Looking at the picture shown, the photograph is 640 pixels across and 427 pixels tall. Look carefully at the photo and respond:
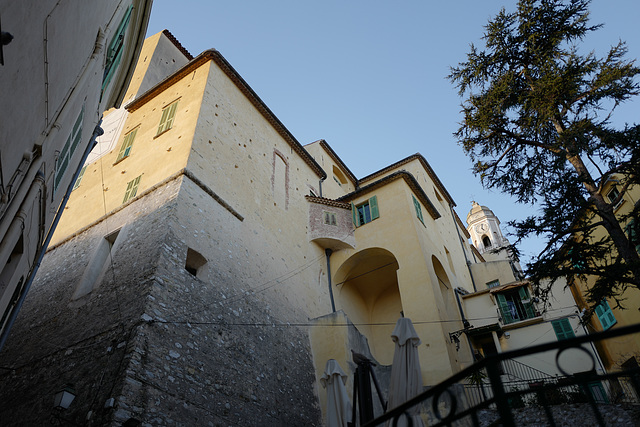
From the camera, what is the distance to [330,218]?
17.9 m

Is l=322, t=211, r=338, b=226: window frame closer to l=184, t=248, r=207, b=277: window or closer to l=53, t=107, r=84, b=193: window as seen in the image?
l=184, t=248, r=207, b=277: window

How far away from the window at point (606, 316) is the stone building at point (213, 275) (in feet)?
17.0

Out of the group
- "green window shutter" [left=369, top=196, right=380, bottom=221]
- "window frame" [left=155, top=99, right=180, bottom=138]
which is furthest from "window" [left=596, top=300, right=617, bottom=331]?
"window frame" [left=155, top=99, right=180, bottom=138]

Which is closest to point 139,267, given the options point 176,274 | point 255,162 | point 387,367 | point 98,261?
point 176,274

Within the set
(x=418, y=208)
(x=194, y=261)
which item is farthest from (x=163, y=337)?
(x=418, y=208)

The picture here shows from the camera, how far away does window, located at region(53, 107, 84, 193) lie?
25.6 ft

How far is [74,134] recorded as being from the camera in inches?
337

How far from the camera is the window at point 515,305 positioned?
57.0ft

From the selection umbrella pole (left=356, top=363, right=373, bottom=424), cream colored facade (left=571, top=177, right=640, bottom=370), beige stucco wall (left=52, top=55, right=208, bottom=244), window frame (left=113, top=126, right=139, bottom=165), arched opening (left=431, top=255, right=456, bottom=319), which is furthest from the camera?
arched opening (left=431, top=255, right=456, bottom=319)

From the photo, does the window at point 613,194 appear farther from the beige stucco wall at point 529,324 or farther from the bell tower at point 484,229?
the bell tower at point 484,229

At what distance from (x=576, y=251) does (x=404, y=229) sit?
7041mm

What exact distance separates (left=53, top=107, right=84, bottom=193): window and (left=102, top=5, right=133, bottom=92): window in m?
1.68

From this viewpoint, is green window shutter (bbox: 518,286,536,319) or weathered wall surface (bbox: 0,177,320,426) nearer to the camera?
weathered wall surface (bbox: 0,177,320,426)

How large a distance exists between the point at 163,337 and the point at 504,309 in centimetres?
1380
